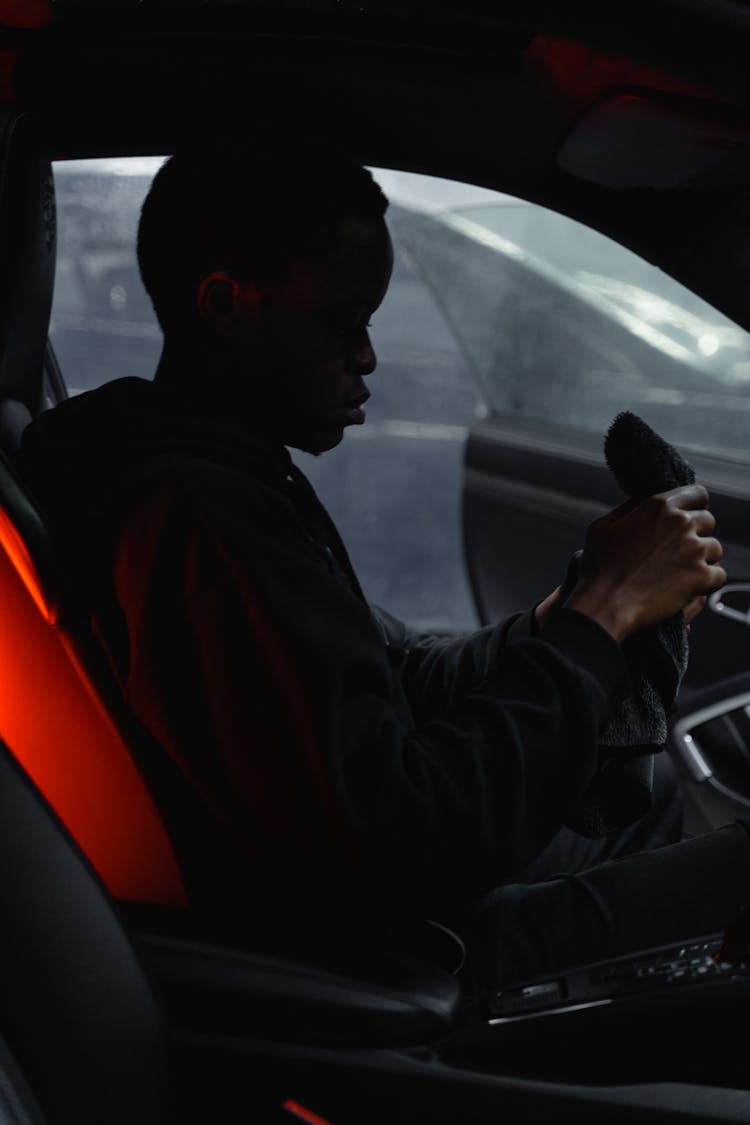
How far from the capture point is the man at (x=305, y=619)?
→ 1.07 m

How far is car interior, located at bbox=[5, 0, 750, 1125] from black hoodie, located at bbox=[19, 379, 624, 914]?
Answer: 8cm

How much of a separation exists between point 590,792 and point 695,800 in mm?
687

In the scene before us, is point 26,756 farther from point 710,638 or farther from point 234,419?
point 710,638

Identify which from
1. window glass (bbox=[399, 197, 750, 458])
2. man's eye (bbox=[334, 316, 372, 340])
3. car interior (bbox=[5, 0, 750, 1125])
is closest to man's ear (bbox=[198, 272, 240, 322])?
man's eye (bbox=[334, 316, 372, 340])

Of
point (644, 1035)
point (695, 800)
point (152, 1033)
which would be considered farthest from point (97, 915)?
point (695, 800)

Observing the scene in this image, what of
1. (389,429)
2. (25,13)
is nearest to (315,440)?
(25,13)

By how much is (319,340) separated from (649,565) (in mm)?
371

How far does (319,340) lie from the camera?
1.22 meters

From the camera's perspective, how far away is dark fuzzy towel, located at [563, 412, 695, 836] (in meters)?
1.23

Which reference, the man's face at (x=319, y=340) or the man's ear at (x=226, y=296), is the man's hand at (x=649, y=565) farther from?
the man's ear at (x=226, y=296)

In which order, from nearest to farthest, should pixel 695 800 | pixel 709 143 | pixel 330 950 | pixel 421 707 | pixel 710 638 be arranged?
1. pixel 330 950
2. pixel 709 143
3. pixel 421 707
4. pixel 695 800
5. pixel 710 638

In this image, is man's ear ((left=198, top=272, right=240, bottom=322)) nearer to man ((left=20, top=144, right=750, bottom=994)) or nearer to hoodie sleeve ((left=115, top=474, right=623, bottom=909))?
man ((left=20, top=144, right=750, bottom=994))

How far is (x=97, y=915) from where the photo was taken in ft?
3.53

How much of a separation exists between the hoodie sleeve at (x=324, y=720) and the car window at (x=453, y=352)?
0.42 meters
